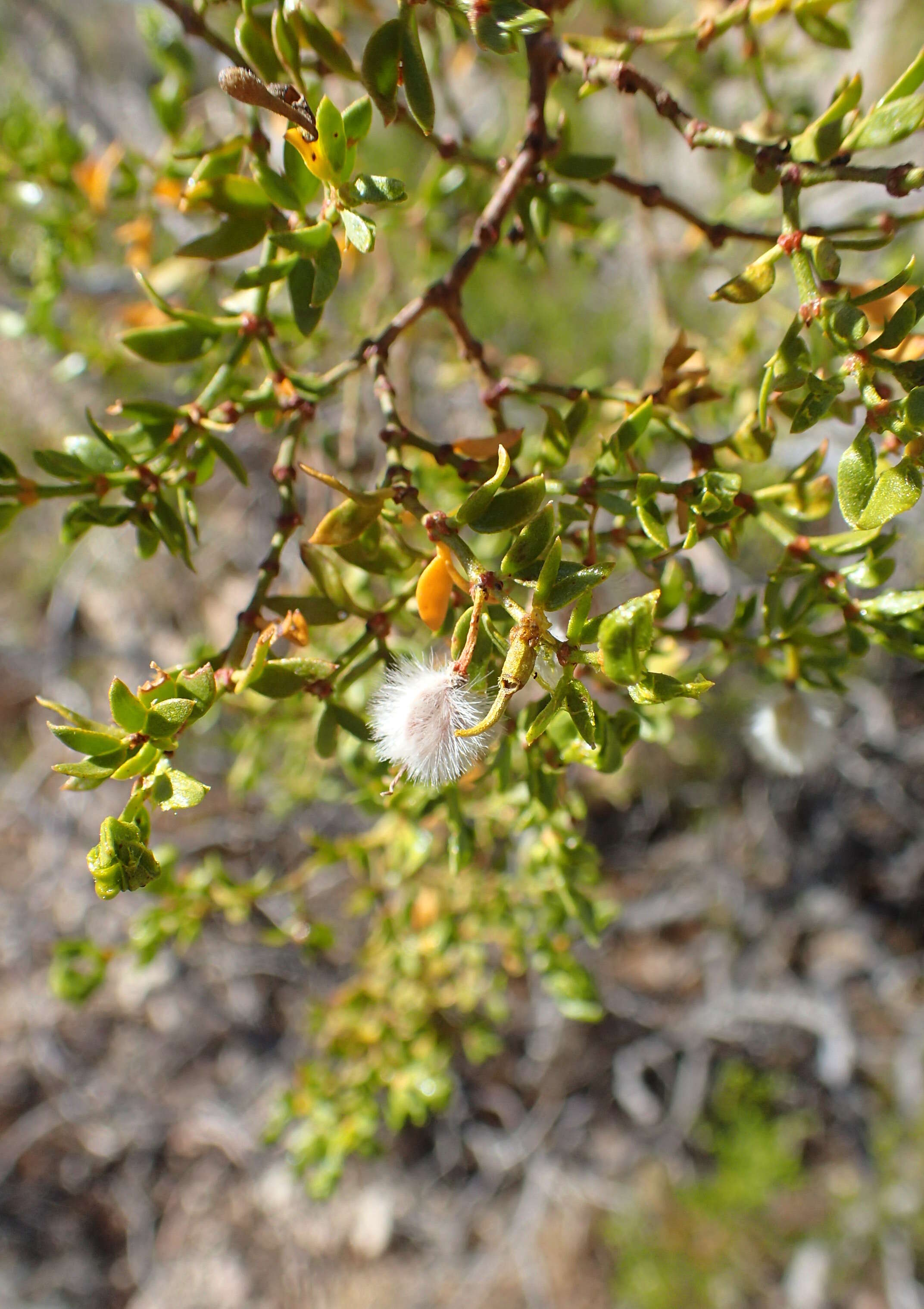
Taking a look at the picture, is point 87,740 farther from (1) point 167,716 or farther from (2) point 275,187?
(2) point 275,187

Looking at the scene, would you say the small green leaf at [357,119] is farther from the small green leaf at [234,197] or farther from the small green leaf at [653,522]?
the small green leaf at [653,522]

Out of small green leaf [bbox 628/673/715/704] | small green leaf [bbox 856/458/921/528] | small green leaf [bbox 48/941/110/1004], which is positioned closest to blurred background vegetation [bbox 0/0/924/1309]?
small green leaf [bbox 48/941/110/1004]

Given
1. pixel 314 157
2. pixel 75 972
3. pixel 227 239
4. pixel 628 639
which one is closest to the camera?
pixel 628 639

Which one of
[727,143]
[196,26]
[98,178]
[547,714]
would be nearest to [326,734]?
[547,714]

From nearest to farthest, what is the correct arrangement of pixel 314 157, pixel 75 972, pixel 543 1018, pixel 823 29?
pixel 314 157 < pixel 823 29 < pixel 75 972 < pixel 543 1018

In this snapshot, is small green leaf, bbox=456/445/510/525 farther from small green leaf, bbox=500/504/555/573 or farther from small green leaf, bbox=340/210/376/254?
small green leaf, bbox=340/210/376/254

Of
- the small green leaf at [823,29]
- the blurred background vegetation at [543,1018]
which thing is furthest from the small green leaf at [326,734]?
the blurred background vegetation at [543,1018]

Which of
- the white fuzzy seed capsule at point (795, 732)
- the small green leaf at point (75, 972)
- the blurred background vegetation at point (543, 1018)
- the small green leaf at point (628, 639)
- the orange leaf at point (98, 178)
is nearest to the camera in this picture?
the small green leaf at point (628, 639)

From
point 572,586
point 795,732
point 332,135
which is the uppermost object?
point 332,135
